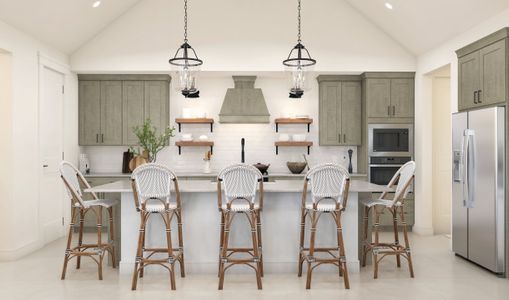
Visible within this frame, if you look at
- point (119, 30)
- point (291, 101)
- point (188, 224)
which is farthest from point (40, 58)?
point (291, 101)

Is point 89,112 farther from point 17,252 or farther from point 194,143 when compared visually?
point 17,252

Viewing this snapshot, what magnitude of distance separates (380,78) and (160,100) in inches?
139

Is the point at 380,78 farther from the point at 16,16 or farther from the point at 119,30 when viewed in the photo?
the point at 16,16

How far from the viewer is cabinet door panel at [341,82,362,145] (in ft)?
24.7

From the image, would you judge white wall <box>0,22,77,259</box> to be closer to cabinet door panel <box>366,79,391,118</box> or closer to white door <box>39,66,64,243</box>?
white door <box>39,66,64,243</box>

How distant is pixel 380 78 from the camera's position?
7246mm

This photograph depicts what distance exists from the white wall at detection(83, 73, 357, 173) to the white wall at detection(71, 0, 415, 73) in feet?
2.30

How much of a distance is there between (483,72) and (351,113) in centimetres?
276

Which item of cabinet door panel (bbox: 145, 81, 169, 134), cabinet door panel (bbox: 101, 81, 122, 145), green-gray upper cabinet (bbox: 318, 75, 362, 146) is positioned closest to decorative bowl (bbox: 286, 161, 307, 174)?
green-gray upper cabinet (bbox: 318, 75, 362, 146)

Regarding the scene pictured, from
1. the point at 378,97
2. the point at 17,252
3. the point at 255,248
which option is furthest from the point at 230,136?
the point at 255,248

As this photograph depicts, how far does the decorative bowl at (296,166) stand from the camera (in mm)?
7395

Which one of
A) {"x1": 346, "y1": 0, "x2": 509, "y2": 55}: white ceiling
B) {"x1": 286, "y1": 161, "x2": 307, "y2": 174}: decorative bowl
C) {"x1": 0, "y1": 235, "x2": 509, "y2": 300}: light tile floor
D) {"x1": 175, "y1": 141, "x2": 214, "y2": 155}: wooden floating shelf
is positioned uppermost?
{"x1": 346, "y1": 0, "x2": 509, "y2": 55}: white ceiling

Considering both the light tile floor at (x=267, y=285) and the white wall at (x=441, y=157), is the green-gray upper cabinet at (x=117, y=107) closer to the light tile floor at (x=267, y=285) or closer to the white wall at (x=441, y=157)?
the light tile floor at (x=267, y=285)

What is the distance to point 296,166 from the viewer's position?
740cm
